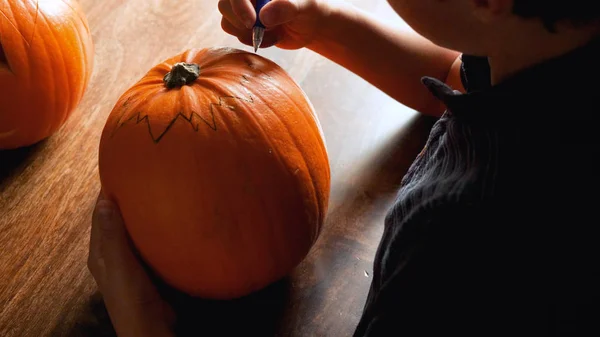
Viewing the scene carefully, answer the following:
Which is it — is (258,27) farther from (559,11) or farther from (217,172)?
(559,11)

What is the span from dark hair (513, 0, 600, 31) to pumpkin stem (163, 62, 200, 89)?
14.5 inches

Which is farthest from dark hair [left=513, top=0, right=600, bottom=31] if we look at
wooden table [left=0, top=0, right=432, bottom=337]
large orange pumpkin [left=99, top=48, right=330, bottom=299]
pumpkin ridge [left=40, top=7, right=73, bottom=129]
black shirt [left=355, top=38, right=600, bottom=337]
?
pumpkin ridge [left=40, top=7, right=73, bottom=129]

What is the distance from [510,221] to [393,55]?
1.59 feet

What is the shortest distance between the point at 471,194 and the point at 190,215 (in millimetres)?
292

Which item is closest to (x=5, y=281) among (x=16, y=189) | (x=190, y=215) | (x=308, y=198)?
(x=16, y=189)

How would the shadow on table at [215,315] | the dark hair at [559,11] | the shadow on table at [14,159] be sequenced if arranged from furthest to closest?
the shadow on table at [14,159] < the shadow on table at [215,315] < the dark hair at [559,11]

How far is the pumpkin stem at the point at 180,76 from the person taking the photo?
668mm

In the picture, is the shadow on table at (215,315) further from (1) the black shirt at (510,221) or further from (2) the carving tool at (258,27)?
(2) the carving tool at (258,27)

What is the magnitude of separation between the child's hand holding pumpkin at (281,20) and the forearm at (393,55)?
0.13ft

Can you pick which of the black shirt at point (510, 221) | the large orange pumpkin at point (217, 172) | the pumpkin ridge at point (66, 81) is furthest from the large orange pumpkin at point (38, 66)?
the black shirt at point (510, 221)

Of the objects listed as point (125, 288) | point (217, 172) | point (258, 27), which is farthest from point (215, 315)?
point (258, 27)

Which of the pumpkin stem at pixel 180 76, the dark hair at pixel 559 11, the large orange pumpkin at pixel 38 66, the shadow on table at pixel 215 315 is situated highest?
the dark hair at pixel 559 11

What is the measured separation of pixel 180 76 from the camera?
2.19 ft

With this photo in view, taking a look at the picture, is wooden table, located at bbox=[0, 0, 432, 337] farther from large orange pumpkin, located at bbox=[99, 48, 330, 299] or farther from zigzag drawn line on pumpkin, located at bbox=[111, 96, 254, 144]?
zigzag drawn line on pumpkin, located at bbox=[111, 96, 254, 144]
